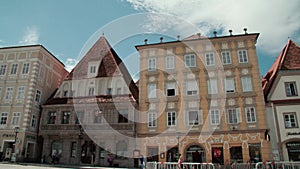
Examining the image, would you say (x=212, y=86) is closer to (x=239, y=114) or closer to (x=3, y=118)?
(x=239, y=114)

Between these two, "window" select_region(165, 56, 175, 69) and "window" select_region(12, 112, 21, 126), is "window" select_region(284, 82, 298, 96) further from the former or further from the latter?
"window" select_region(12, 112, 21, 126)

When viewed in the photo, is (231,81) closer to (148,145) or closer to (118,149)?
(148,145)

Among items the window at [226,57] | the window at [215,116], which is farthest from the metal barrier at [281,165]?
the window at [226,57]

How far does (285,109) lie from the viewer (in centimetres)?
2630

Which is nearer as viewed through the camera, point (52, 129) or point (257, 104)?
point (257, 104)

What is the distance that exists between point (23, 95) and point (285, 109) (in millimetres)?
31678

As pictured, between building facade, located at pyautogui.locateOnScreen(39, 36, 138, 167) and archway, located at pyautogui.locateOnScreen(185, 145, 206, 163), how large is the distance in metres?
6.32

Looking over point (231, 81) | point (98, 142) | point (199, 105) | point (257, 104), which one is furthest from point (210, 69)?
point (98, 142)

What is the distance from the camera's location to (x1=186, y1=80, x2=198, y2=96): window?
2902 centimetres

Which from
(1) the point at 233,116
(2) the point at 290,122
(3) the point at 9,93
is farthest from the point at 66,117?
(2) the point at 290,122

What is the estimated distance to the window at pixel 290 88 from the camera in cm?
2695

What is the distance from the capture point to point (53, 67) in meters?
37.8

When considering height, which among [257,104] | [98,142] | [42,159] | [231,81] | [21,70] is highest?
[21,70]

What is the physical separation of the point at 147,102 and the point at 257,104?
1233cm
